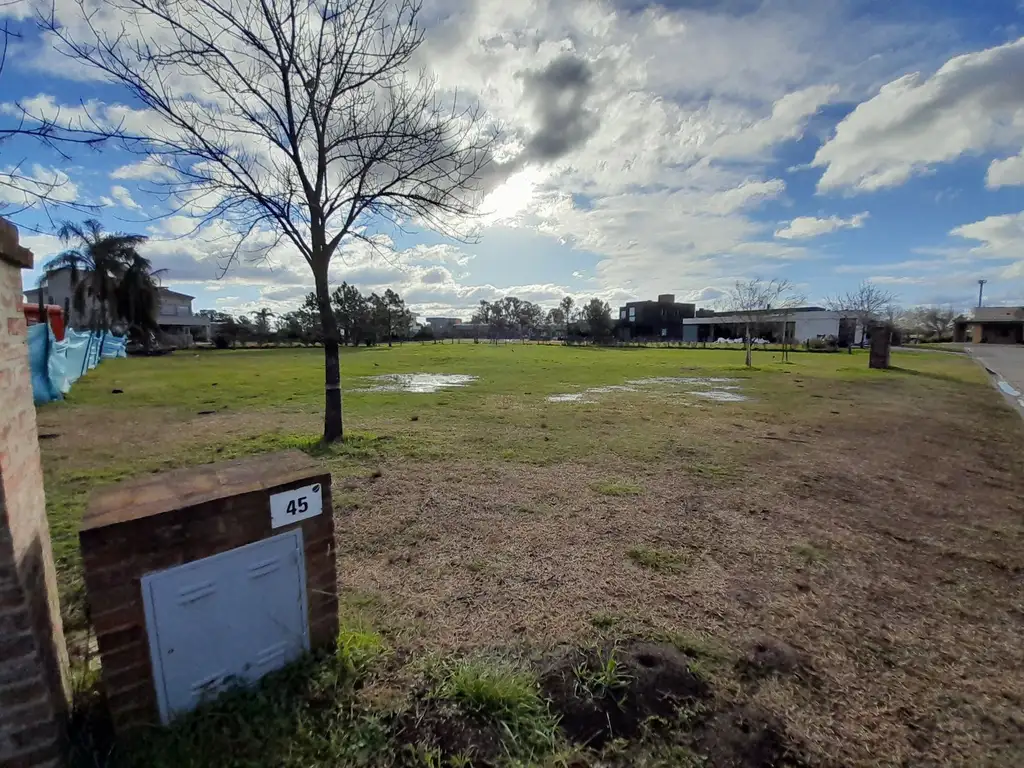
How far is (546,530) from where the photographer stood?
4164 millimetres

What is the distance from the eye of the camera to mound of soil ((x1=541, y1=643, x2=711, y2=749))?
2096 millimetres

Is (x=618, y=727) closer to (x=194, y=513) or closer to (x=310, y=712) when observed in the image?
(x=310, y=712)

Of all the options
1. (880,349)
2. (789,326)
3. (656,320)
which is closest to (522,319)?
(656,320)

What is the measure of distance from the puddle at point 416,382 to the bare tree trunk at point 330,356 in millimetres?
6256

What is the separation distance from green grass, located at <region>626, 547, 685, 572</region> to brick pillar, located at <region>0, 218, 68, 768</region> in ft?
10.6

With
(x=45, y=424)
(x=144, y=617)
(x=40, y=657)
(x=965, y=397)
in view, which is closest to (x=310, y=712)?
(x=144, y=617)

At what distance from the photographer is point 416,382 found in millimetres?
16016

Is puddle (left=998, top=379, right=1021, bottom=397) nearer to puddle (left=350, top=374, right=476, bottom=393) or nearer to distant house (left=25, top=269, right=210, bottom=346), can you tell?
puddle (left=350, top=374, right=476, bottom=393)

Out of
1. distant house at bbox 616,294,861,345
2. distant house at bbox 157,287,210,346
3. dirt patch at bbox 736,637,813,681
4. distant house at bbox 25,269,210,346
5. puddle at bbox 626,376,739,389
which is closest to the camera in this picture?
dirt patch at bbox 736,637,813,681

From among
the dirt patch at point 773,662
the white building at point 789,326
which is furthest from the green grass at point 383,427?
the white building at point 789,326

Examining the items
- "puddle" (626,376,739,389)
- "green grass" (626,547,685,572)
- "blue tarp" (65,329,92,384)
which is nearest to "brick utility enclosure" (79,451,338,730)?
"green grass" (626,547,685,572)

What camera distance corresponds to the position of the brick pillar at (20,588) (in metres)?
1.63

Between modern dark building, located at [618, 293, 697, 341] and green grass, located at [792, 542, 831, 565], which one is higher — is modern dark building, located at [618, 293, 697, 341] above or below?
above

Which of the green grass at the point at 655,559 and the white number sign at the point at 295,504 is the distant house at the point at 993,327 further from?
the white number sign at the point at 295,504
